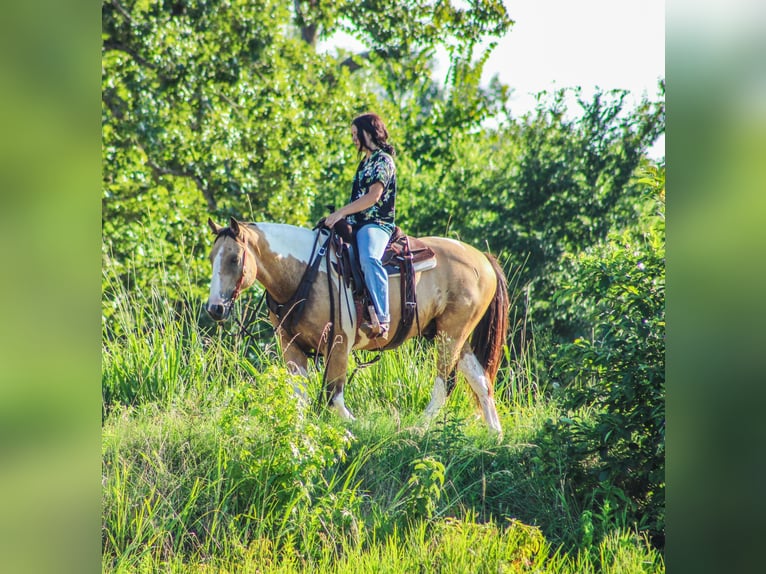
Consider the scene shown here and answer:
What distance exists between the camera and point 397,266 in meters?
5.59

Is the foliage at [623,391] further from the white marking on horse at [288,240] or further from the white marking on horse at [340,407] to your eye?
the white marking on horse at [288,240]

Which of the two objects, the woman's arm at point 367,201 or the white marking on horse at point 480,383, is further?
the white marking on horse at point 480,383

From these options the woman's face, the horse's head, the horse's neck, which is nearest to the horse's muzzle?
the horse's head

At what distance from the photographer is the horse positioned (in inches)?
198

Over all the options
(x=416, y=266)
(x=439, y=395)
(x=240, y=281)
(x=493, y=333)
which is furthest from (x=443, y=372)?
(x=240, y=281)

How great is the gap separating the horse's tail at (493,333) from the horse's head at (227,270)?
180 cm

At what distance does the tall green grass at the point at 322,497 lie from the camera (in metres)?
4.06

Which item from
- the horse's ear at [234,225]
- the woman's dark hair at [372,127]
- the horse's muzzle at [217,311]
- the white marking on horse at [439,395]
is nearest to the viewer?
the horse's muzzle at [217,311]

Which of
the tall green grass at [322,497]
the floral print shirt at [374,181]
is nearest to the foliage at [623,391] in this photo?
the tall green grass at [322,497]

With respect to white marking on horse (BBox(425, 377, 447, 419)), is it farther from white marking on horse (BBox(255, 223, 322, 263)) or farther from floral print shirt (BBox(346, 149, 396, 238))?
white marking on horse (BBox(255, 223, 322, 263))

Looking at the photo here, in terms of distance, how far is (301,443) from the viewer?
4.32 m

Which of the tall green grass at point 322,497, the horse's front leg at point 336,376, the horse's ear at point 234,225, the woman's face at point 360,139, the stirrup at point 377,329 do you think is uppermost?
the woman's face at point 360,139

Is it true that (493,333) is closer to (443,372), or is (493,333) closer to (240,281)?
(443,372)

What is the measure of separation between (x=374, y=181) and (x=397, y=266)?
60 cm
